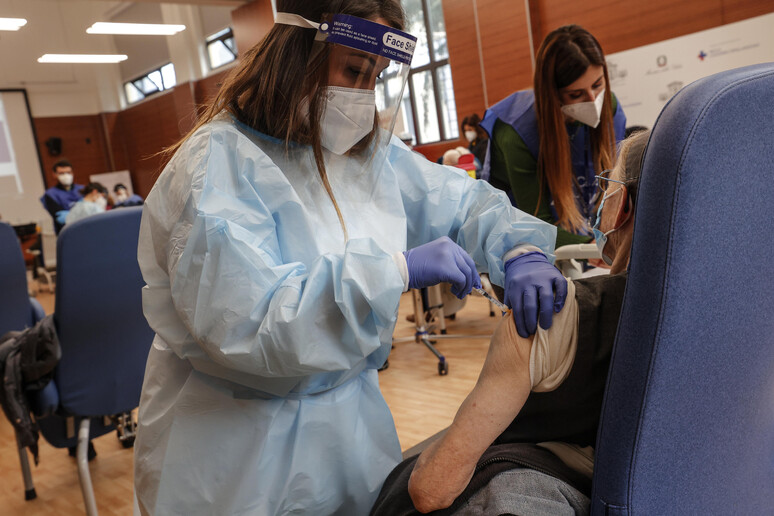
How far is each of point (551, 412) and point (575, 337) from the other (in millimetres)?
129

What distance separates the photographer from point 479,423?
0.81m

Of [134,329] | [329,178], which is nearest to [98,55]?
[134,329]

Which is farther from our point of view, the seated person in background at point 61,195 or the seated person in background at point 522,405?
the seated person in background at point 61,195

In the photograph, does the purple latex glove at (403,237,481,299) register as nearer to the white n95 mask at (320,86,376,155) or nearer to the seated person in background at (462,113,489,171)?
the white n95 mask at (320,86,376,155)

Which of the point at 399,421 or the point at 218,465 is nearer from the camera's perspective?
the point at 218,465

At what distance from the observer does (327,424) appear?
1038mm

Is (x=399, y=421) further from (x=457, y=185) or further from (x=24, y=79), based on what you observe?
(x=24, y=79)

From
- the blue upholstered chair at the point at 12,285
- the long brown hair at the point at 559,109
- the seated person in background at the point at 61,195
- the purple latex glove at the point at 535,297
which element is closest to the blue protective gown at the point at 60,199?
the seated person in background at the point at 61,195

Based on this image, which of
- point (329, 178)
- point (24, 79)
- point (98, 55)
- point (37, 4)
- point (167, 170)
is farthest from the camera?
point (98, 55)

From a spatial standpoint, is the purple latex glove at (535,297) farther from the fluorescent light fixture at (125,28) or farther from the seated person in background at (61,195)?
the seated person in background at (61,195)

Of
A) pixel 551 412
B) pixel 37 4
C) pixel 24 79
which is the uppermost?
pixel 37 4

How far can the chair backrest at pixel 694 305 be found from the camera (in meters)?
0.56

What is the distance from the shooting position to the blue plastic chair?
5.69ft

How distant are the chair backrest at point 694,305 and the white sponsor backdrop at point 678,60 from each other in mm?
4138
